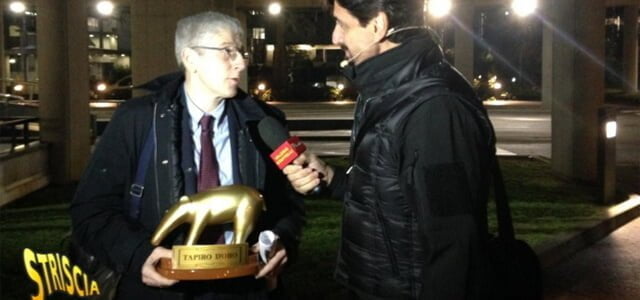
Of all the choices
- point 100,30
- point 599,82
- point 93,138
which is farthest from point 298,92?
point 599,82

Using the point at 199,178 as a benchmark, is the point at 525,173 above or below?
below

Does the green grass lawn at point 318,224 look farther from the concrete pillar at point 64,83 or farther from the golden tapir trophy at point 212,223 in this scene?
the golden tapir trophy at point 212,223

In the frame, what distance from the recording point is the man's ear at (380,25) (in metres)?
3.00

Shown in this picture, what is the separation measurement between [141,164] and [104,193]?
16 cm

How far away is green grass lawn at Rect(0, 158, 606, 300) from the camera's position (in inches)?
292

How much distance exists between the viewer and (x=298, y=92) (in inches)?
1750

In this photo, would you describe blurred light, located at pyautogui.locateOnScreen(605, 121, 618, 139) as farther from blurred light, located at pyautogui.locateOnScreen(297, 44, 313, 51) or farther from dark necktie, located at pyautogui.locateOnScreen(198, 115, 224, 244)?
blurred light, located at pyautogui.locateOnScreen(297, 44, 313, 51)

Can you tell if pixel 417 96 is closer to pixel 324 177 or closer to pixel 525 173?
pixel 324 177

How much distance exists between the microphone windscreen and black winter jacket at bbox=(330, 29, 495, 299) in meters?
0.40

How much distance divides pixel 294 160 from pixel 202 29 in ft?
2.03

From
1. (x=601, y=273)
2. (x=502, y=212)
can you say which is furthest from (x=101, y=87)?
(x=502, y=212)

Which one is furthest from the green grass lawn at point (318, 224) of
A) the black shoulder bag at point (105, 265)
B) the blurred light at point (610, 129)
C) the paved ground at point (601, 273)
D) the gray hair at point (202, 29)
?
the gray hair at point (202, 29)

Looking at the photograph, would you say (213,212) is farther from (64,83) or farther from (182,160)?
(64,83)

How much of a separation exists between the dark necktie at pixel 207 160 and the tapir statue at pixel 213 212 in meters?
0.23
